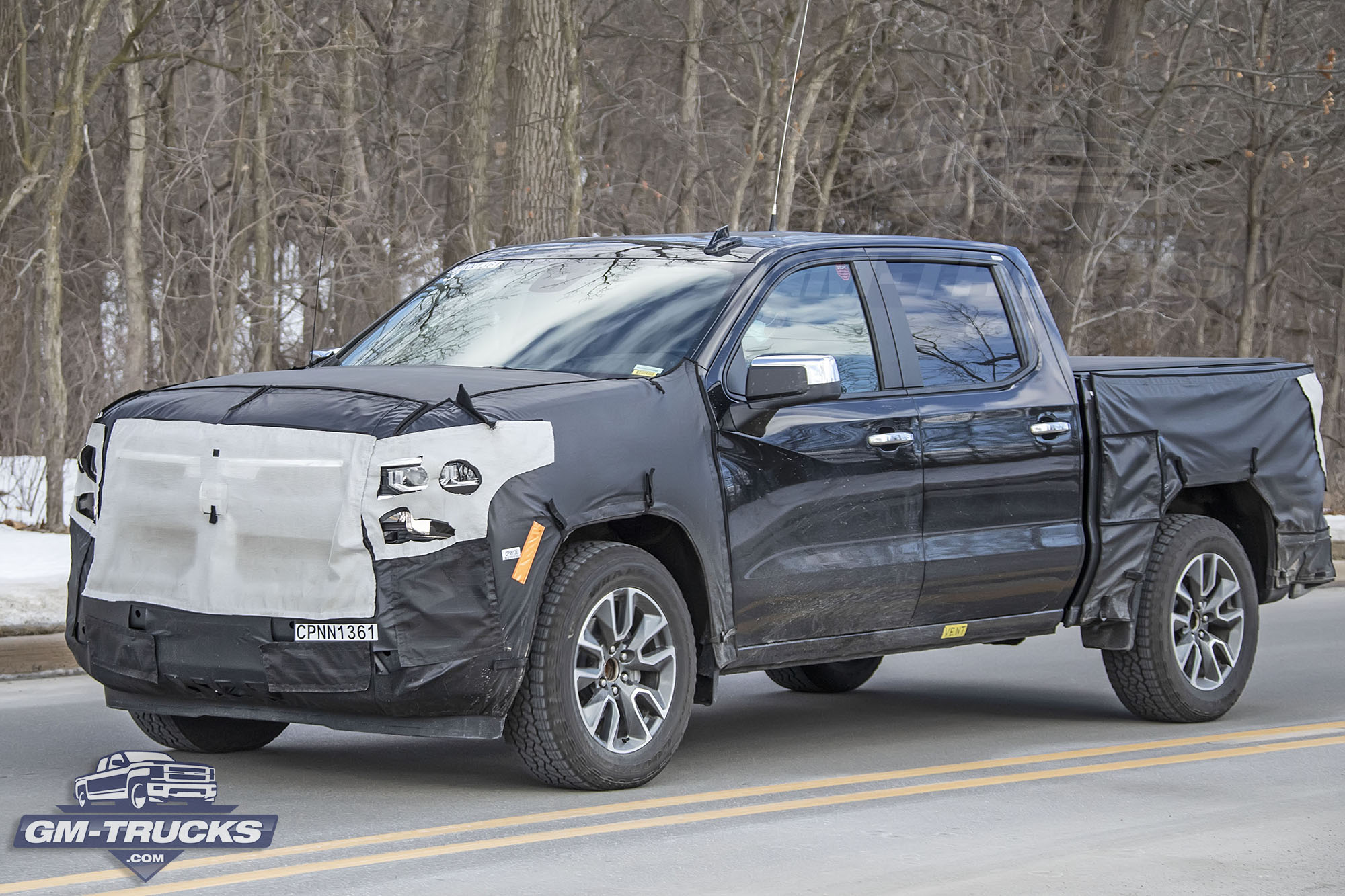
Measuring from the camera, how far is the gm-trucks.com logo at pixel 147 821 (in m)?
5.73

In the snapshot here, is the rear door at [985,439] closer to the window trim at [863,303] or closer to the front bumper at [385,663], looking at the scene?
the window trim at [863,303]

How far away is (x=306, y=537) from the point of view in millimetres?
6195

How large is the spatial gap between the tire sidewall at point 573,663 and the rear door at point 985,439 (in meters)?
1.37

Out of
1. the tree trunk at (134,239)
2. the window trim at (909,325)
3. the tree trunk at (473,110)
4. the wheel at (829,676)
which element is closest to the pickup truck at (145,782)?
the window trim at (909,325)

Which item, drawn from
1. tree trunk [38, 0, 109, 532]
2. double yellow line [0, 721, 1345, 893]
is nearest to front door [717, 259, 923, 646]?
double yellow line [0, 721, 1345, 893]

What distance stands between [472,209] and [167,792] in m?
12.2

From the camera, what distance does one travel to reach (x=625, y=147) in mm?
27766

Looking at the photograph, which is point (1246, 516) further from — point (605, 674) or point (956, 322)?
point (605, 674)

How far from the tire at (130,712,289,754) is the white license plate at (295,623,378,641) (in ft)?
3.50

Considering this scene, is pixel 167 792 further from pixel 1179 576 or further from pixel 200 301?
pixel 200 301

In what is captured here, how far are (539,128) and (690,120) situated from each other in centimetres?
1092

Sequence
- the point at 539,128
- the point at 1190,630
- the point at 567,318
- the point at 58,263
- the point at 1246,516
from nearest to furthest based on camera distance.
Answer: the point at 567,318
the point at 1190,630
the point at 1246,516
the point at 58,263
the point at 539,128

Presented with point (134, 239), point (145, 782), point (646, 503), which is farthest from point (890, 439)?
point (134, 239)

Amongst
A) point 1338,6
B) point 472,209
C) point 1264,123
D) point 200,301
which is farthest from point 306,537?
point 1338,6
